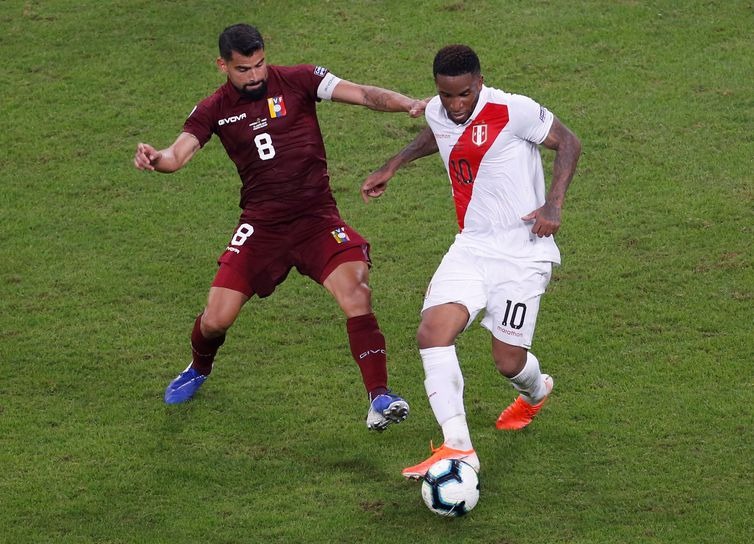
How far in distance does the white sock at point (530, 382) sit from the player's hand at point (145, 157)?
242cm

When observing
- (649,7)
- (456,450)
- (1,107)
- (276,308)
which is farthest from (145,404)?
(649,7)

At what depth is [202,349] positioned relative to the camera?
27.7 feet

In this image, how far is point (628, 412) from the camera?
7.95 metres

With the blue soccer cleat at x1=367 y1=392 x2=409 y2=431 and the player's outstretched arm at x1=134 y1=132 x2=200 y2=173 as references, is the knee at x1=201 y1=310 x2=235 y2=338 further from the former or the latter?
the blue soccer cleat at x1=367 y1=392 x2=409 y2=431

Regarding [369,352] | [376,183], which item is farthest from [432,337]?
[376,183]

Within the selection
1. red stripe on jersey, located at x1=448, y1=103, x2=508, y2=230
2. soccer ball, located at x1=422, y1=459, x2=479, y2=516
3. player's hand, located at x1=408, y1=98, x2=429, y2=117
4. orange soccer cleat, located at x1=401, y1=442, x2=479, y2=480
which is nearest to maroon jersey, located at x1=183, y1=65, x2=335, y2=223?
player's hand, located at x1=408, y1=98, x2=429, y2=117

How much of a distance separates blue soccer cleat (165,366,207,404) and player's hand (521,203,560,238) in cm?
258

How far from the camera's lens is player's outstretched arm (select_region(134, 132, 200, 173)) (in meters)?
7.45

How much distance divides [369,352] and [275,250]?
3.32 feet

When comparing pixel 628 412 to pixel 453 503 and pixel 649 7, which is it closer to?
pixel 453 503

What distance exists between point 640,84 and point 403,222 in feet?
10.2

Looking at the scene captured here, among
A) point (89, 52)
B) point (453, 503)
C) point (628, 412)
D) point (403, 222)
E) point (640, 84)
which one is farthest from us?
point (89, 52)

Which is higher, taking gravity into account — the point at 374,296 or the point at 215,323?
the point at 215,323

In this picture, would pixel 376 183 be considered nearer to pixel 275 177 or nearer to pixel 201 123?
pixel 275 177
